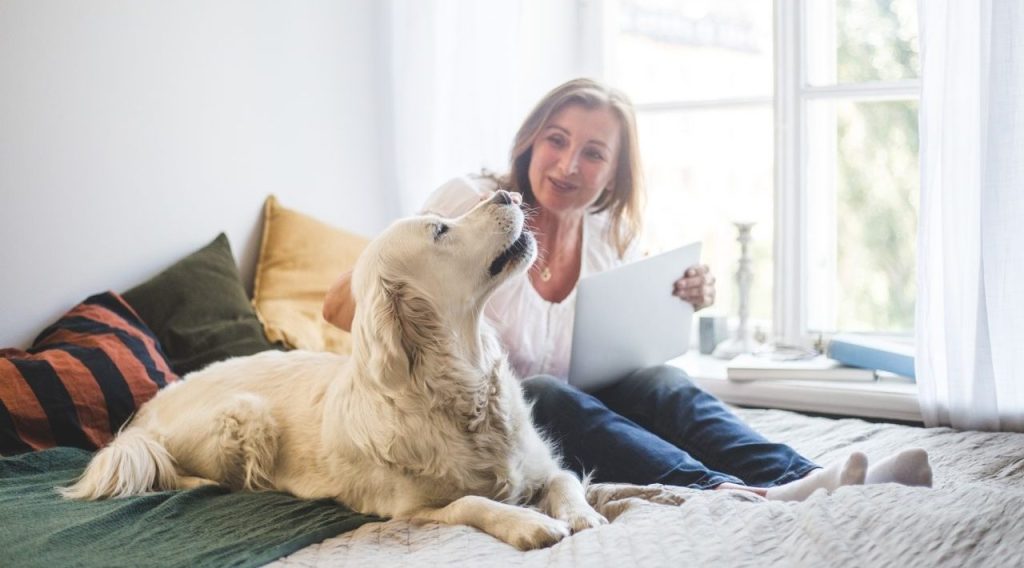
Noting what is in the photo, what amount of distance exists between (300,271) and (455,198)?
0.76 metres

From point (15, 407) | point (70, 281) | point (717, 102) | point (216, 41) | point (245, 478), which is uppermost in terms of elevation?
point (216, 41)

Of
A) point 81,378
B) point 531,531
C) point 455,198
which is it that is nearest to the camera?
point 531,531

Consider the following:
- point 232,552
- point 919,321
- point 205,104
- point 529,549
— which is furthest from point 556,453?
point 205,104

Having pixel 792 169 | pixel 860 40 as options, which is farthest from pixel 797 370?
pixel 860 40

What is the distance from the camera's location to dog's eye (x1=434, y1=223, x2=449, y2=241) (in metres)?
1.80

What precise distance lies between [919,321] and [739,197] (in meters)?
0.99

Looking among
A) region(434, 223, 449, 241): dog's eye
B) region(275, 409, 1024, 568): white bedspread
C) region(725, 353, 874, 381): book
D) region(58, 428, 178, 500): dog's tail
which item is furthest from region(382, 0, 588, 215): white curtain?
region(275, 409, 1024, 568): white bedspread

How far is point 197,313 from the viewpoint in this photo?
2.58 metres

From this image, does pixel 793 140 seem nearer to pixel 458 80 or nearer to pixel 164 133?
pixel 458 80

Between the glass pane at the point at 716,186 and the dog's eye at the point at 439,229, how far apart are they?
1479 mm

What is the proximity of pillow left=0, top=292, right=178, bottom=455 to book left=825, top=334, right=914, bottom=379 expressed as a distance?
67.8 inches

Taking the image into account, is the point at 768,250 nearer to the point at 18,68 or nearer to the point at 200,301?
the point at 200,301

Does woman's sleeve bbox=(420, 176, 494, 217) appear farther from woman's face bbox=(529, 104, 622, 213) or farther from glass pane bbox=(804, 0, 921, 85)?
glass pane bbox=(804, 0, 921, 85)

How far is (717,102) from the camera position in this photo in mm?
3285
